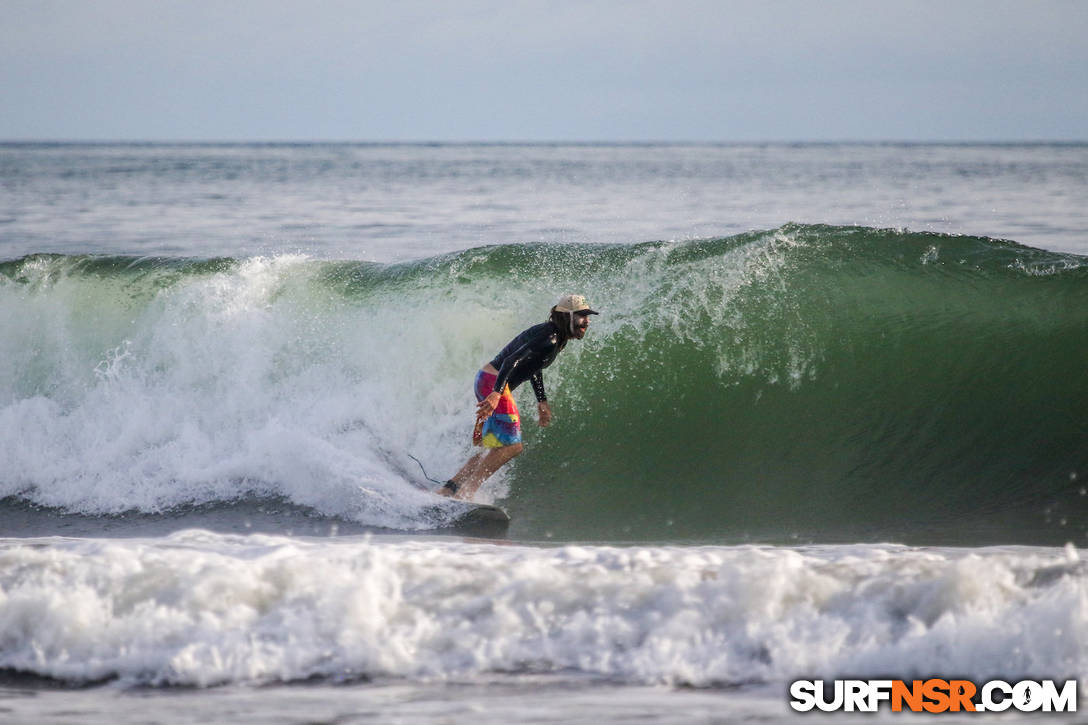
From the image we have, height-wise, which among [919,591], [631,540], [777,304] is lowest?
[631,540]

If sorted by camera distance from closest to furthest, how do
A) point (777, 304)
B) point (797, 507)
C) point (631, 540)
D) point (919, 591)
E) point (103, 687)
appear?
point (103, 687)
point (919, 591)
point (631, 540)
point (797, 507)
point (777, 304)

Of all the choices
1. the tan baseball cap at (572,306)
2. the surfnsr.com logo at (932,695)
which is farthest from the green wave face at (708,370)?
the surfnsr.com logo at (932,695)

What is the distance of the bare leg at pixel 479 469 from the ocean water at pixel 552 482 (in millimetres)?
242

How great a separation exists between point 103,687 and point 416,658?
1276mm

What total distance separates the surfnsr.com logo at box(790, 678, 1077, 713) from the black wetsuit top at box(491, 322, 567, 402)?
315cm

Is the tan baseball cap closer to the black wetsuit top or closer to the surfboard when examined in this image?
the black wetsuit top

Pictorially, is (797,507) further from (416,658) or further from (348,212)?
(348,212)

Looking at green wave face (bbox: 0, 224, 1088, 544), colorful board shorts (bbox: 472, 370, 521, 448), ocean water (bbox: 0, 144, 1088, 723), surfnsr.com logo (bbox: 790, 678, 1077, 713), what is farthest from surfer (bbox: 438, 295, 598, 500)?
surfnsr.com logo (bbox: 790, 678, 1077, 713)

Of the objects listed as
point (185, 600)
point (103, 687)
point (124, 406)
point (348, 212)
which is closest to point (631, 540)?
point (185, 600)

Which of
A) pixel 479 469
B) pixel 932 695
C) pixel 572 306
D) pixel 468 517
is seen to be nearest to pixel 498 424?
pixel 479 469

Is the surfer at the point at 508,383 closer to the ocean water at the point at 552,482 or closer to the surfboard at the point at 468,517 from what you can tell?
the surfboard at the point at 468,517

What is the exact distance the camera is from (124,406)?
9.18m

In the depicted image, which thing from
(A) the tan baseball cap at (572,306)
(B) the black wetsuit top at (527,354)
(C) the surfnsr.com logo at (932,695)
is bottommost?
(C) the surfnsr.com logo at (932,695)

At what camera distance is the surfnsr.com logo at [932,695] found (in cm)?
400
